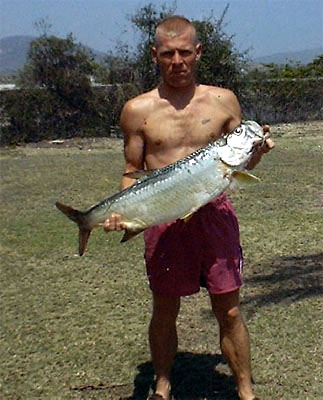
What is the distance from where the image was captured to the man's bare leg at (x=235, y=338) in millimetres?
3266

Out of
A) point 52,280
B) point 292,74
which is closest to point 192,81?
point 52,280

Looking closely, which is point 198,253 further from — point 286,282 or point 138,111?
point 286,282

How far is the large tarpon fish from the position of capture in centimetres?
292

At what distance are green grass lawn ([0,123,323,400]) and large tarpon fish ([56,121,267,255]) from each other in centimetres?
113

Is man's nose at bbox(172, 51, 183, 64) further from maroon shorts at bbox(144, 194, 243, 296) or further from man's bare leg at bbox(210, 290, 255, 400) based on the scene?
man's bare leg at bbox(210, 290, 255, 400)

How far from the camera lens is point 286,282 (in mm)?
5238

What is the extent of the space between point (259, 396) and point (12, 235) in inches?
159

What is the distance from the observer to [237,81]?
670 inches

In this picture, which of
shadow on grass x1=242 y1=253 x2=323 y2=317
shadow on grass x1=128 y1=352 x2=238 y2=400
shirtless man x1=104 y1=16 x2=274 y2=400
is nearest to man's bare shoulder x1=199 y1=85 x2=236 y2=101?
shirtless man x1=104 y1=16 x2=274 y2=400

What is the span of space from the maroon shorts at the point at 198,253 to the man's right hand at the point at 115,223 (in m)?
0.27

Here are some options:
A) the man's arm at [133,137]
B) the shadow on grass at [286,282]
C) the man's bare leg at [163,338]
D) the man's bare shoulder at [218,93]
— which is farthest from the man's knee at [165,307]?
the shadow on grass at [286,282]

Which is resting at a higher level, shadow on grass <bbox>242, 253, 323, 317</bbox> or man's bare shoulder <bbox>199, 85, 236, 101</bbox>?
man's bare shoulder <bbox>199, 85, 236, 101</bbox>

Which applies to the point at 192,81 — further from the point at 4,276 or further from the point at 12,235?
the point at 12,235

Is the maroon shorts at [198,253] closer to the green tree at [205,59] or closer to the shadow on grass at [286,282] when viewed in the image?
the shadow on grass at [286,282]
